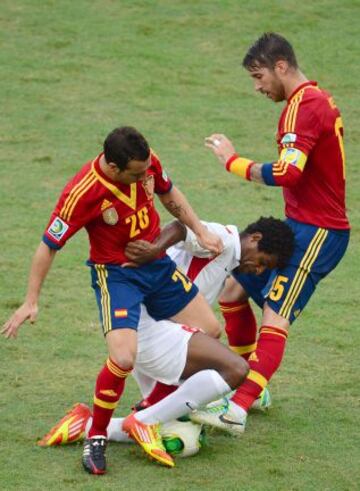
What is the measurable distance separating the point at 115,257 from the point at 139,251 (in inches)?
5.9

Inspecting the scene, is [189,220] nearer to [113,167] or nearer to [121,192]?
[121,192]

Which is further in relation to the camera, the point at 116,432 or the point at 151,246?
the point at 116,432

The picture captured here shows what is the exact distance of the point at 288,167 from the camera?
7.66 metres

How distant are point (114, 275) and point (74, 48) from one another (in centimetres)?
1047

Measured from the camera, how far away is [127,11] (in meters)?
18.3

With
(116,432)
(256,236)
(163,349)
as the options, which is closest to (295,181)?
(256,236)

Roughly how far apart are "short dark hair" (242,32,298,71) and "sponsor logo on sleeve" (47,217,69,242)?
173 cm

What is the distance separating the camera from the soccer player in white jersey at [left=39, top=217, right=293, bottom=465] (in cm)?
739

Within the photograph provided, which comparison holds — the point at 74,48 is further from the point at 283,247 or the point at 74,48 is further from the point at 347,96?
the point at 283,247

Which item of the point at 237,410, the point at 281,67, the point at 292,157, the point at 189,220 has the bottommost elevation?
the point at 237,410

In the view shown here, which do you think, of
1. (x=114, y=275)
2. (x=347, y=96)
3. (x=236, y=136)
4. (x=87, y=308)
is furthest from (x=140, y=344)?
(x=347, y=96)

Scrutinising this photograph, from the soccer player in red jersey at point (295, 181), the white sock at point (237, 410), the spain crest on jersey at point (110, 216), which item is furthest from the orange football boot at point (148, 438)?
the spain crest on jersey at point (110, 216)

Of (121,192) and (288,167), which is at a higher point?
(288,167)

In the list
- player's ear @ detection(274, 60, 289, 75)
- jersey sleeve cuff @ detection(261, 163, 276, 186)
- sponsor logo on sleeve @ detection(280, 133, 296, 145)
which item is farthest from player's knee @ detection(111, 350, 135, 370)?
player's ear @ detection(274, 60, 289, 75)
